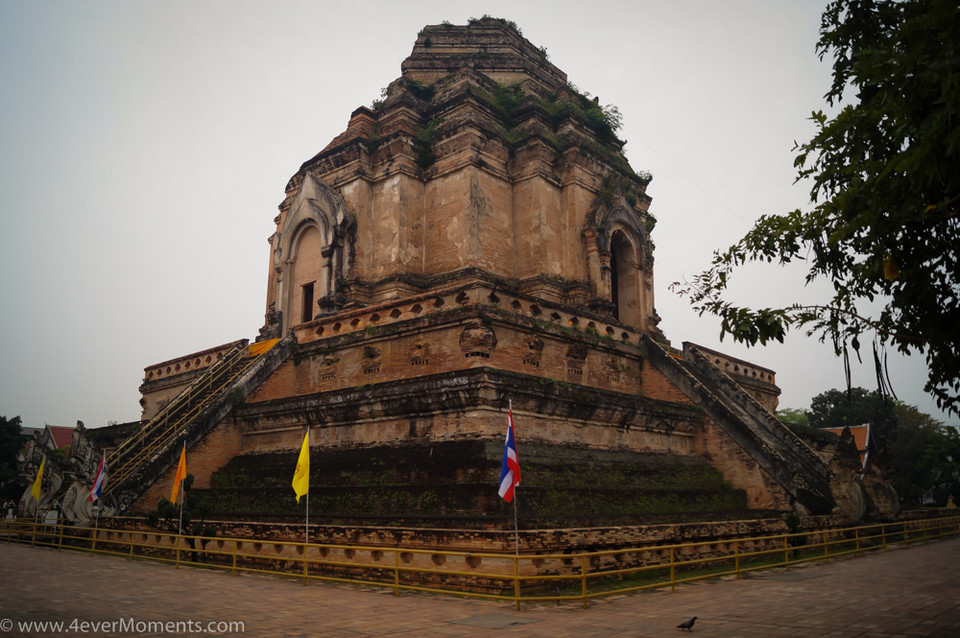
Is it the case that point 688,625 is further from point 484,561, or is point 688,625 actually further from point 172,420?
point 172,420

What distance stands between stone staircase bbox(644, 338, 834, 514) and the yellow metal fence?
1.03m

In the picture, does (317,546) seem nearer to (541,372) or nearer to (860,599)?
(541,372)

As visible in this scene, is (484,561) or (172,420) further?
(172,420)

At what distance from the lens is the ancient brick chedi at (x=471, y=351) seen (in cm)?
1362

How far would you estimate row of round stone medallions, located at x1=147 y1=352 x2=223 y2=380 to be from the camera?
22234 mm

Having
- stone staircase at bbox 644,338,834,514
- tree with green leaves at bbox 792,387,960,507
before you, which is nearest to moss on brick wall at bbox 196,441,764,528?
stone staircase at bbox 644,338,834,514

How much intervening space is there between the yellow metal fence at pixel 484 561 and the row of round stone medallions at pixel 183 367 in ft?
23.4

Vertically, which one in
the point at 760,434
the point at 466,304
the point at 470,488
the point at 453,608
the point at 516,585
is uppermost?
the point at 466,304

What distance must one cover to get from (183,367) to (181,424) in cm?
626

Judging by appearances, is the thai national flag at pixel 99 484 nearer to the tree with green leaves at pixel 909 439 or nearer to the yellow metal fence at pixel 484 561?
the yellow metal fence at pixel 484 561

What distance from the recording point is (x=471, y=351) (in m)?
14.2

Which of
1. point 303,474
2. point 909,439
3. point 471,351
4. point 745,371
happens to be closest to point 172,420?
point 303,474

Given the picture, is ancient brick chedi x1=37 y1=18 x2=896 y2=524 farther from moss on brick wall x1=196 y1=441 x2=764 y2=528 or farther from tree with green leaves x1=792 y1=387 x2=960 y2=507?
tree with green leaves x1=792 y1=387 x2=960 y2=507

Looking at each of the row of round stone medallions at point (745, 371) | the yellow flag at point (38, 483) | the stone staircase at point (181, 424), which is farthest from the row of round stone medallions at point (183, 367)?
the row of round stone medallions at point (745, 371)
